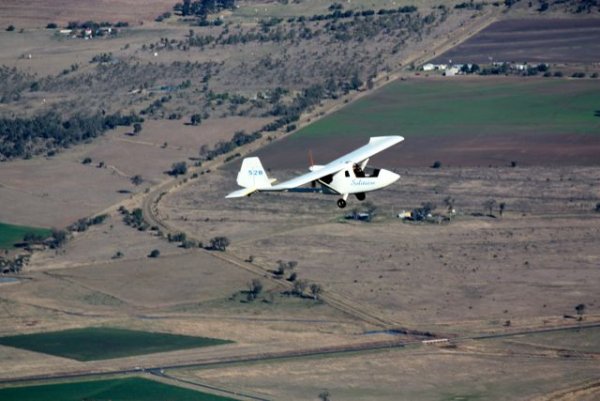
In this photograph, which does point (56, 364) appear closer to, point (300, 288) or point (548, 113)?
point (300, 288)

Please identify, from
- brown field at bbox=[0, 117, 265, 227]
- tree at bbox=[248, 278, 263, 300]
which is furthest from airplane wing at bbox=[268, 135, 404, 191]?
brown field at bbox=[0, 117, 265, 227]

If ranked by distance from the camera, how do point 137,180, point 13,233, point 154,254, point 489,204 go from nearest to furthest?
point 154,254 → point 13,233 → point 489,204 → point 137,180

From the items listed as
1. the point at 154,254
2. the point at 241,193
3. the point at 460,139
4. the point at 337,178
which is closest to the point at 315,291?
the point at 154,254

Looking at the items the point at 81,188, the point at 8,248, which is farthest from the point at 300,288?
the point at 81,188

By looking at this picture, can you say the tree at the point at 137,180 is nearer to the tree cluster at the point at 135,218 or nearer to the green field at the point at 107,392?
the tree cluster at the point at 135,218

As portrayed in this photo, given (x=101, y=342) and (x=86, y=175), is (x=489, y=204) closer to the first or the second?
(x=86, y=175)

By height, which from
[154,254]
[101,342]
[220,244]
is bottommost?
[101,342]

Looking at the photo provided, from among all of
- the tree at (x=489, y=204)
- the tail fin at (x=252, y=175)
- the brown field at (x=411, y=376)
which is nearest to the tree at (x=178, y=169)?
the tree at (x=489, y=204)

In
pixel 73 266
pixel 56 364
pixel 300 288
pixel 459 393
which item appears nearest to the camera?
pixel 459 393
